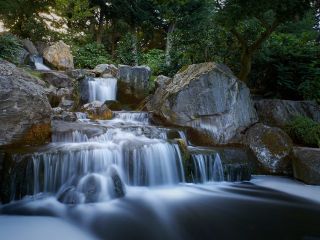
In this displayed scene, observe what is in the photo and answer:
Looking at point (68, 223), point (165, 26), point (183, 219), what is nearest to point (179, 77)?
point (183, 219)

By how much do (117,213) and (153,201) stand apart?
2.88 feet

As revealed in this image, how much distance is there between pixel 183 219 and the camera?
5.12m

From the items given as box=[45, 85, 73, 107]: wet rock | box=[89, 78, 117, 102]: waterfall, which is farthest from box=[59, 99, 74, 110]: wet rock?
box=[89, 78, 117, 102]: waterfall

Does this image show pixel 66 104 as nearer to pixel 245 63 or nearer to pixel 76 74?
pixel 76 74

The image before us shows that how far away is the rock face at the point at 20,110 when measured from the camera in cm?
630

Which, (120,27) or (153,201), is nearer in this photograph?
(153,201)

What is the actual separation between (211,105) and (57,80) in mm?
5764

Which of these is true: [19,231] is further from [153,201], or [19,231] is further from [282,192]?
[282,192]

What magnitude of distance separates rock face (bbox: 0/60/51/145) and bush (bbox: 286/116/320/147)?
21.3 ft

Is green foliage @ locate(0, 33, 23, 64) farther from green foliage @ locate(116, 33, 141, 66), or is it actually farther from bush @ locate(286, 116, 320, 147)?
bush @ locate(286, 116, 320, 147)

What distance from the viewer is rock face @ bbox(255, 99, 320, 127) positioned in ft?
30.0

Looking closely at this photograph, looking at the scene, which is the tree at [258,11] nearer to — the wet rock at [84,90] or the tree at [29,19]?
the wet rock at [84,90]

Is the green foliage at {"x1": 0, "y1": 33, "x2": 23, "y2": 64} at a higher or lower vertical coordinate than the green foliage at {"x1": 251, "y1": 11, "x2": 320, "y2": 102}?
higher

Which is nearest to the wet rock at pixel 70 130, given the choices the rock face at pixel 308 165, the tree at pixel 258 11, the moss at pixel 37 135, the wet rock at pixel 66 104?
the moss at pixel 37 135
